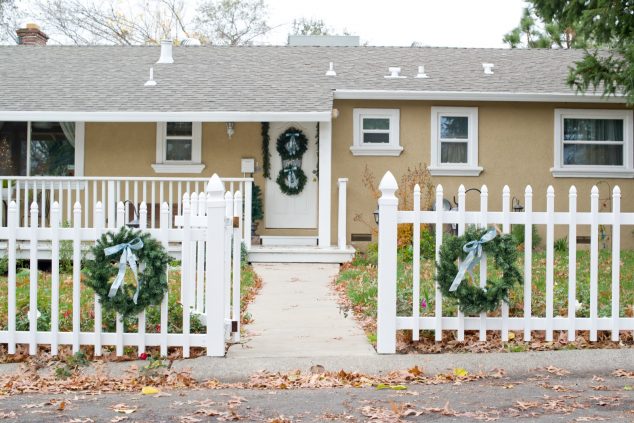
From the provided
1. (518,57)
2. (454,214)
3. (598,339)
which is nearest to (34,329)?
(454,214)

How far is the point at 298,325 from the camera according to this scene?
8000mm

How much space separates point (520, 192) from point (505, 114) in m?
1.53

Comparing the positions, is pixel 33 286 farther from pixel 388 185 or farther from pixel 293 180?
pixel 293 180

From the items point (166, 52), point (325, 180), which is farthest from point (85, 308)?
point (166, 52)

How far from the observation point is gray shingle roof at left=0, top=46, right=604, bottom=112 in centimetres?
1488

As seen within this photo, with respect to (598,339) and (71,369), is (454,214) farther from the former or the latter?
(71,369)

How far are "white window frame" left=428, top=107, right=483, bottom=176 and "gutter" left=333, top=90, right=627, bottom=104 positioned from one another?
371mm

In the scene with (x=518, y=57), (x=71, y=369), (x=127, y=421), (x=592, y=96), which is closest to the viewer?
(x=127, y=421)

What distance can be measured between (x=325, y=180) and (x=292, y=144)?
1.46 m

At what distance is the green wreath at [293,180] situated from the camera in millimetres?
15438

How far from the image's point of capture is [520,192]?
15.5 meters

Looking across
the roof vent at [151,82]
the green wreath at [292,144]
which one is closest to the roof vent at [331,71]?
the green wreath at [292,144]

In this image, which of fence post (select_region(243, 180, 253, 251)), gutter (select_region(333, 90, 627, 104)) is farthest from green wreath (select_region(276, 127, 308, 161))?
fence post (select_region(243, 180, 253, 251))

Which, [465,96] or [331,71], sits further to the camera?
[331,71]
